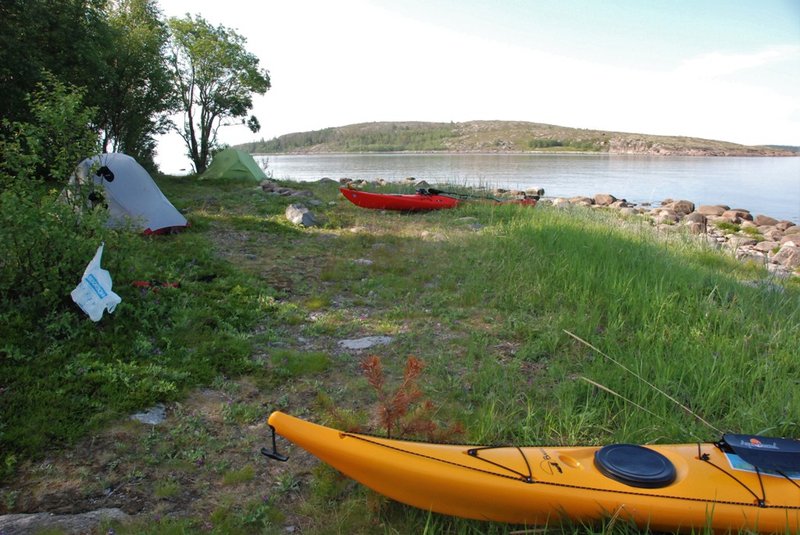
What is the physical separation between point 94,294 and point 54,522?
2086 millimetres

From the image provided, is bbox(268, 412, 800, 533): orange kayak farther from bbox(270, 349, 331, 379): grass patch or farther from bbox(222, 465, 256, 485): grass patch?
bbox(270, 349, 331, 379): grass patch

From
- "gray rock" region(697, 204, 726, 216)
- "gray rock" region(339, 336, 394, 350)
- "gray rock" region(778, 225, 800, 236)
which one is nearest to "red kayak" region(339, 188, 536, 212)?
"gray rock" region(339, 336, 394, 350)

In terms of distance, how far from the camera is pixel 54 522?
2.33 metres

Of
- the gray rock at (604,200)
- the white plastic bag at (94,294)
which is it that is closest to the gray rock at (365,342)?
the white plastic bag at (94,294)

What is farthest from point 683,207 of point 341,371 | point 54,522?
point 54,522

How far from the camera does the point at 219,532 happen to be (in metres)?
2.36

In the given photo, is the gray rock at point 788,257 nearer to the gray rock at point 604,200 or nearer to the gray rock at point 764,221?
the gray rock at point 764,221

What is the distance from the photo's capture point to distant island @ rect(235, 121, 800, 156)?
2633 inches

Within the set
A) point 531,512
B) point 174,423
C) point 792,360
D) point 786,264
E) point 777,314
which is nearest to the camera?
point 531,512

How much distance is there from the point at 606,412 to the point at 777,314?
2.75m

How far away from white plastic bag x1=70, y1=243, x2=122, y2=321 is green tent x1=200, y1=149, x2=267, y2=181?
490 inches

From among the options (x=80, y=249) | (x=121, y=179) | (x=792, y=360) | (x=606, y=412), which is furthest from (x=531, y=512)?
(x=121, y=179)

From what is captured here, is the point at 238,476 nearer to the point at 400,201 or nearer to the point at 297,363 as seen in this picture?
the point at 297,363

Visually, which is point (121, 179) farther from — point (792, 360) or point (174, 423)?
point (792, 360)
